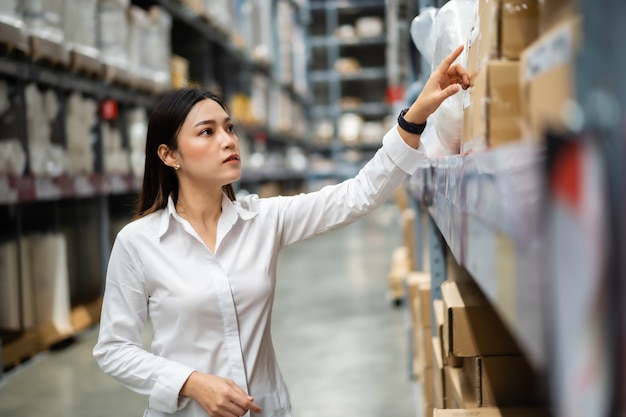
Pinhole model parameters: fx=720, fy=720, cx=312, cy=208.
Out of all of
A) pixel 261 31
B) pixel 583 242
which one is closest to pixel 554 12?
pixel 583 242

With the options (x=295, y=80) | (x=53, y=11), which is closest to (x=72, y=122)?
(x=53, y=11)

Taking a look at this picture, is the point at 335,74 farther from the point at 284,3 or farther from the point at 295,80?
the point at 284,3

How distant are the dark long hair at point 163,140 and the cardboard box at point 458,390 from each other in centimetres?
67

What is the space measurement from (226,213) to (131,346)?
36 centimetres

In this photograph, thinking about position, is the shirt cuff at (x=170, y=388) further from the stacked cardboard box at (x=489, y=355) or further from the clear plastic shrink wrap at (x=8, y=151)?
the clear plastic shrink wrap at (x=8, y=151)

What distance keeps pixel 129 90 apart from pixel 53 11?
123cm

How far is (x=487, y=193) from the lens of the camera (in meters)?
0.68

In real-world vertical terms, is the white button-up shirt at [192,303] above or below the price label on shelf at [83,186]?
below

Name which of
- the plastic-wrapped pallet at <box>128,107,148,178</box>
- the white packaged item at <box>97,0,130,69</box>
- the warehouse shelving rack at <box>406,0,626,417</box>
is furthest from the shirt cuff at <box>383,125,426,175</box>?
the plastic-wrapped pallet at <box>128,107,148,178</box>

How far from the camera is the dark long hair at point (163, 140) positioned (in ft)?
5.32

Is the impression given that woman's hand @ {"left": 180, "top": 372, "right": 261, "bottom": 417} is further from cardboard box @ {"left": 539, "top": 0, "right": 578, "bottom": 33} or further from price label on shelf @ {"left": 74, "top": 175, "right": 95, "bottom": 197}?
price label on shelf @ {"left": 74, "top": 175, "right": 95, "bottom": 197}

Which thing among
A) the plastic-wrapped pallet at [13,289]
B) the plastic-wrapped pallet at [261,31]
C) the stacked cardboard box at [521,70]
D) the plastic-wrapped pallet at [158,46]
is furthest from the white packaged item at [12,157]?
the plastic-wrapped pallet at [261,31]

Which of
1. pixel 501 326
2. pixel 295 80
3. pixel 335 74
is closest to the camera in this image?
pixel 501 326

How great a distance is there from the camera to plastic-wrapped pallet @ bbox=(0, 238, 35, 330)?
139 inches
